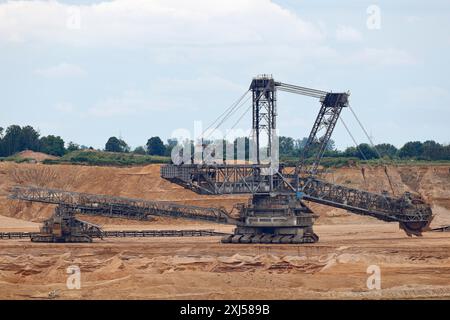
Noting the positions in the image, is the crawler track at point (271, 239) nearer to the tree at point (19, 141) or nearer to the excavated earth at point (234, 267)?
the excavated earth at point (234, 267)

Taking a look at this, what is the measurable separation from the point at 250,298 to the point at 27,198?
110 ft

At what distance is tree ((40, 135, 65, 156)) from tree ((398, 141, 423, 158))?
58487 mm

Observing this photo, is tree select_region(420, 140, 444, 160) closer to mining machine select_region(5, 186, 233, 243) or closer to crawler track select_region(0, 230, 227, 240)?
crawler track select_region(0, 230, 227, 240)

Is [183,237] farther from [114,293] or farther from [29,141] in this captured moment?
[29,141]

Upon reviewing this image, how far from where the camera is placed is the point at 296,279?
67.4 m

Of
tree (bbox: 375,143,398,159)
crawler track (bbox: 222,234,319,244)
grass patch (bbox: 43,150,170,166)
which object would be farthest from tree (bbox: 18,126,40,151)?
crawler track (bbox: 222,234,319,244)

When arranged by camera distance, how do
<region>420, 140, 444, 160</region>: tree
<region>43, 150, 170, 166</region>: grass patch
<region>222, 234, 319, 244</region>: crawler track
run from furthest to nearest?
<region>420, 140, 444, 160</region>: tree
<region>43, 150, 170, 166</region>: grass patch
<region>222, 234, 319, 244</region>: crawler track

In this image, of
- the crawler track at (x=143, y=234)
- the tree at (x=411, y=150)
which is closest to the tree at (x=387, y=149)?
the tree at (x=411, y=150)

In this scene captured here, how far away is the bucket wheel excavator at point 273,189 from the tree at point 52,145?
9837cm

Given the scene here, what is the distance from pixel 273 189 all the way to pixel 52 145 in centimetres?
10472

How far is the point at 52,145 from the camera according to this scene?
607 ft

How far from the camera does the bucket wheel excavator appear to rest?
279 feet

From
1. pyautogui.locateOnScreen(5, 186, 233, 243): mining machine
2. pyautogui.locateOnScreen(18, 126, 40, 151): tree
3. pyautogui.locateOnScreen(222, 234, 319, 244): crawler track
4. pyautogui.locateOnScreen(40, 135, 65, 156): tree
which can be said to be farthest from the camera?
pyautogui.locateOnScreen(18, 126, 40, 151): tree

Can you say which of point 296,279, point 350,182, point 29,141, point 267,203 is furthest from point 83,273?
point 29,141
